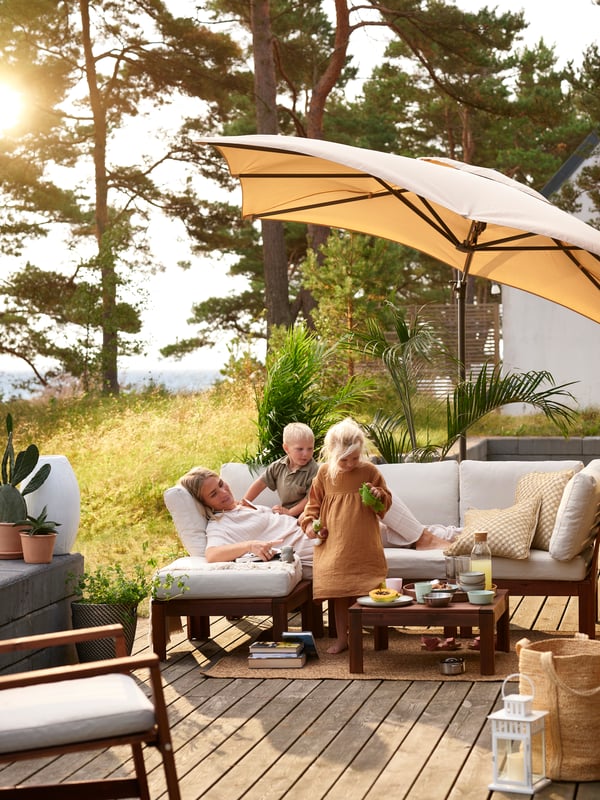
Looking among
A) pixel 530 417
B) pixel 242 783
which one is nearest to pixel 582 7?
pixel 530 417

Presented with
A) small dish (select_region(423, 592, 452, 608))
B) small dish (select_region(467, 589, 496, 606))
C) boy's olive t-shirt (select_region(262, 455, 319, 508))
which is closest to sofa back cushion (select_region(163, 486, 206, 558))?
boy's olive t-shirt (select_region(262, 455, 319, 508))

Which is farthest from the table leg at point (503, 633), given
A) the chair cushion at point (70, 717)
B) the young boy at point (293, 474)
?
the chair cushion at point (70, 717)

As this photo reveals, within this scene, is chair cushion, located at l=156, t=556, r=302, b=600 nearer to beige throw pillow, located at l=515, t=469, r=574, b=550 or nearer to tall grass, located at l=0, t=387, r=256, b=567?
beige throw pillow, located at l=515, t=469, r=574, b=550

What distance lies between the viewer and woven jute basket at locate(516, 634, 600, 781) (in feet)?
13.1

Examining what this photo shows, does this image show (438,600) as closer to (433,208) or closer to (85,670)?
(85,670)

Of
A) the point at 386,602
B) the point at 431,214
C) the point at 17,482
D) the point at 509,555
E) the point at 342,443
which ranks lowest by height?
the point at 386,602

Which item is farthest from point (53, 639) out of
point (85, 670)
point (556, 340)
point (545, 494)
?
point (556, 340)

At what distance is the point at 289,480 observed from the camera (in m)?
6.88

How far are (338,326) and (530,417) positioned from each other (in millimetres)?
3414

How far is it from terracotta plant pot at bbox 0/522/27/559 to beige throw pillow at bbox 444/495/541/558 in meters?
2.30

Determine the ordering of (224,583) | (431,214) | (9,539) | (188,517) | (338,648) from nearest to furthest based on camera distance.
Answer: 1. (9,539)
2. (224,583)
3. (338,648)
4. (188,517)
5. (431,214)

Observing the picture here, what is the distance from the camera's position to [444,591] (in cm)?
560

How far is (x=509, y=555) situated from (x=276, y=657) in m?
1.40

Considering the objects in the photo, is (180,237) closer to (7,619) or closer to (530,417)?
(530,417)
